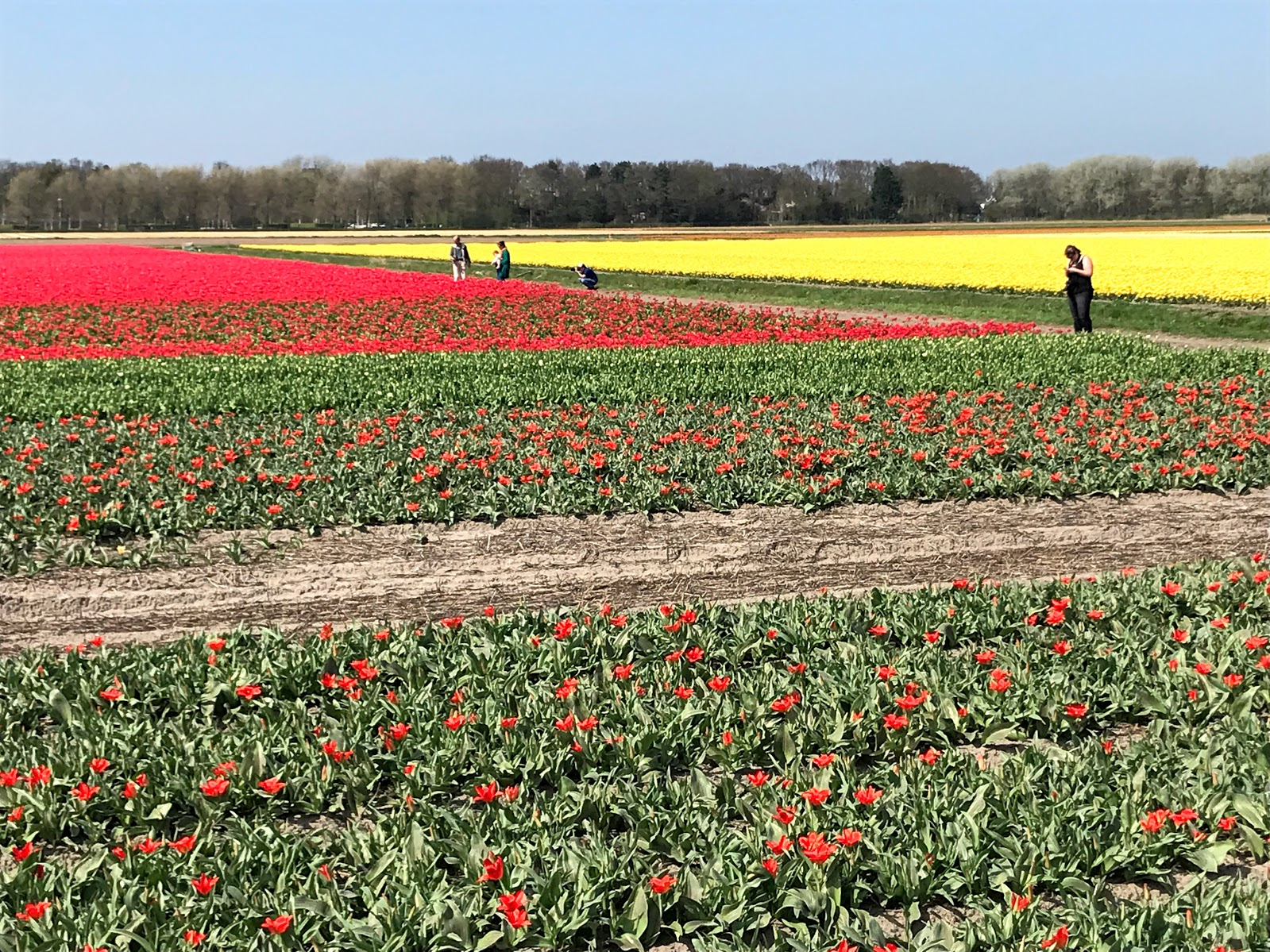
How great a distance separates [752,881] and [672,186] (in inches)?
5019

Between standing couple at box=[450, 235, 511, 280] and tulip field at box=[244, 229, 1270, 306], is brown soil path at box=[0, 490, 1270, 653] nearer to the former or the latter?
tulip field at box=[244, 229, 1270, 306]

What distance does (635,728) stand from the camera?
5.40m

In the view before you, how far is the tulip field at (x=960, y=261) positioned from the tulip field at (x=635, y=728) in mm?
20441

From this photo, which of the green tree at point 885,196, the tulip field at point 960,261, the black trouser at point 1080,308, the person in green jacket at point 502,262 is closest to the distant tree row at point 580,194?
the green tree at point 885,196

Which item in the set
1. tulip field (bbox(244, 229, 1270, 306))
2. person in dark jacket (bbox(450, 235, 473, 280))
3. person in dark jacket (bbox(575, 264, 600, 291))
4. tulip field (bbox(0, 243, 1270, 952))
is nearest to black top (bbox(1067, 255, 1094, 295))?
tulip field (bbox(244, 229, 1270, 306))

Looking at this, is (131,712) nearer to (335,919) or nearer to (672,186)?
(335,919)

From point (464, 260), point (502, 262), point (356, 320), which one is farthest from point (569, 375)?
point (502, 262)

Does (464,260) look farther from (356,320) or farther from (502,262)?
(356,320)

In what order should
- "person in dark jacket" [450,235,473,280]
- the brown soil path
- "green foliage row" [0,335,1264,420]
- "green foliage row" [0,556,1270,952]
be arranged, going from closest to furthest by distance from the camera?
"green foliage row" [0,556,1270,952] < the brown soil path < "green foliage row" [0,335,1264,420] < "person in dark jacket" [450,235,473,280]

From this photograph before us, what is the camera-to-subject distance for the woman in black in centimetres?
2194

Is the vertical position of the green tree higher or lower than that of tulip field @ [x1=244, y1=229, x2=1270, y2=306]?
higher

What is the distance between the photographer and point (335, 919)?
4.09m

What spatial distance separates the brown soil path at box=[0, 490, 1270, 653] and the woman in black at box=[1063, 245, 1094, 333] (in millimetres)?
12522

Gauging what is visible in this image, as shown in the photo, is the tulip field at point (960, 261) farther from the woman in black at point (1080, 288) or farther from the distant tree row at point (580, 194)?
the distant tree row at point (580, 194)
